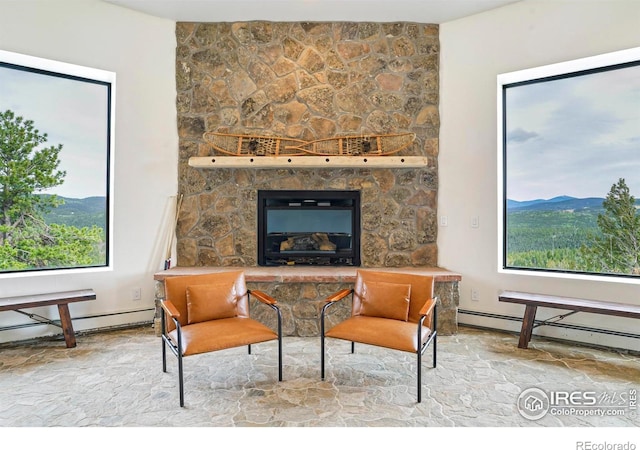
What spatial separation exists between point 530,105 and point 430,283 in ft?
7.63

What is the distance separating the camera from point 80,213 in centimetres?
376

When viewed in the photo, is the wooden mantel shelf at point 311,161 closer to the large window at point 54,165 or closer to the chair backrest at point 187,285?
the large window at point 54,165

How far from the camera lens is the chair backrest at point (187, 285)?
2.73 metres

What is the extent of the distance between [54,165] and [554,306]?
4.78 m

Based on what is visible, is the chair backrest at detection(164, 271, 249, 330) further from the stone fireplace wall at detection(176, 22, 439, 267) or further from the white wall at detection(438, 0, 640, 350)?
the white wall at detection(438, 0, 640, 350)

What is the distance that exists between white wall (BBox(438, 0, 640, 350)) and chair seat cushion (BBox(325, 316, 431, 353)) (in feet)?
5.03

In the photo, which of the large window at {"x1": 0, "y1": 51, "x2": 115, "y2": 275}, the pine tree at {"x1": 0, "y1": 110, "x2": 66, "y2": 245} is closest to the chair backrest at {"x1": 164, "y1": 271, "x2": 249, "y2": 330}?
the large window at {"x1": 0, "y1": 51, "x2": 115, "y2": 275}

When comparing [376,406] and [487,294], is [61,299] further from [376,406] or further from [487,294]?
[487,294]

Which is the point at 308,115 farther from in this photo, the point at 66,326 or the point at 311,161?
the point at 66,326

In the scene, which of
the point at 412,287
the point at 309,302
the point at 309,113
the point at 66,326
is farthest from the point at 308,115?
the point at 66,326

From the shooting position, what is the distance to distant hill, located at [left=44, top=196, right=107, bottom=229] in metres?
3.67

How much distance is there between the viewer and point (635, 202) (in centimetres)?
330

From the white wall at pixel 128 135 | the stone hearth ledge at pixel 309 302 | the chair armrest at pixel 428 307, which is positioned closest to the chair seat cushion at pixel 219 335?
the stone hearth ledge at pixel 309 302
